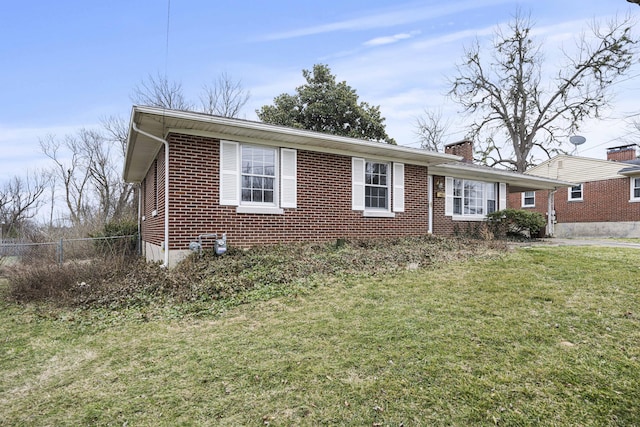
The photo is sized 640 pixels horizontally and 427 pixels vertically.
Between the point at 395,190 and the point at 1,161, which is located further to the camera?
the point at 1,161

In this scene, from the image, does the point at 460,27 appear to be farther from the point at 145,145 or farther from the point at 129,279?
the point at 129,279

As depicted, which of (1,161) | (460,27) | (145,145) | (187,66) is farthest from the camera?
(1,161)

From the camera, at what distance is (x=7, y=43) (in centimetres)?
1052

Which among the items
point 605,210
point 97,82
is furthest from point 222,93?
point 605,210

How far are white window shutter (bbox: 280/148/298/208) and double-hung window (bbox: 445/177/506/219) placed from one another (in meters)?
6.47

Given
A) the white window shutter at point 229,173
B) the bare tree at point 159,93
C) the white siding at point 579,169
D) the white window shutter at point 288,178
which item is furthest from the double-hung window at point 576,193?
the bare tree at point 159,93

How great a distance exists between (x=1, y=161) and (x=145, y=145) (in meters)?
23.7

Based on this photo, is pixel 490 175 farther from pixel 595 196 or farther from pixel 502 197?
pixel 595 196

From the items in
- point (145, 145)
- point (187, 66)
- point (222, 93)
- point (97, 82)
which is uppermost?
point (222, 93)

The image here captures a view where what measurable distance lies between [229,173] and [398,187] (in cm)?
522

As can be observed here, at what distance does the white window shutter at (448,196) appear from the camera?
12.7 m

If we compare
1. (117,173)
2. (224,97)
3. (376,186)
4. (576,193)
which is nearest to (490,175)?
(376,186)

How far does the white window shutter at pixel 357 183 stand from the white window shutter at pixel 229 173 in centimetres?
330

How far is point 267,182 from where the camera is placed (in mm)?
8609
